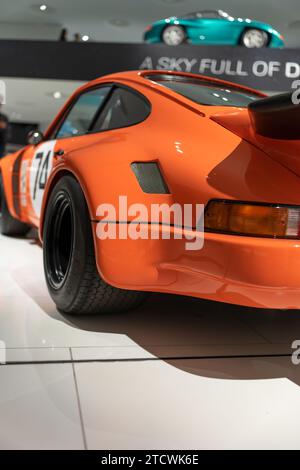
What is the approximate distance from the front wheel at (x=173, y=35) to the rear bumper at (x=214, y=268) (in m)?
6.28

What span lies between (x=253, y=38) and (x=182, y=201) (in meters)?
6.38

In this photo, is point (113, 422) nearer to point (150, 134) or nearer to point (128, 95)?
point (150, 134)

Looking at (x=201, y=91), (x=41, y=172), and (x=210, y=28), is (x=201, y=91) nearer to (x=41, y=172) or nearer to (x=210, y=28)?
(x=41, y=172)

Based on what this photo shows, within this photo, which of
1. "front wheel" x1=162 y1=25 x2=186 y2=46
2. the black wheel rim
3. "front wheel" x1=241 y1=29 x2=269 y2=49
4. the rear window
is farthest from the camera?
"front wheel" x1=162 y1=25 x2=186 y2=46

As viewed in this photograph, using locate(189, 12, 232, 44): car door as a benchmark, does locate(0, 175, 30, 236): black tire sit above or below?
below

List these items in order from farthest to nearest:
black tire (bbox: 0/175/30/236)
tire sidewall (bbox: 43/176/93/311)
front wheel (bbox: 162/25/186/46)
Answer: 1. front wheel (bbox: 162/25/186/46)
2. black tire (bbox: 0/175/30/236)
3. tire sidewall (bbox: 43/176/93/311)

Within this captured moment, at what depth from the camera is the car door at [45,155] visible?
264cm

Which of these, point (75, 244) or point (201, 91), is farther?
point (201, 91)

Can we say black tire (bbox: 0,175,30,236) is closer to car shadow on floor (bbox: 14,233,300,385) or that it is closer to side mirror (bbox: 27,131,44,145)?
side mirror (bbox: 27,131,44,145)

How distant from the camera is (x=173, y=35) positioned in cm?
717

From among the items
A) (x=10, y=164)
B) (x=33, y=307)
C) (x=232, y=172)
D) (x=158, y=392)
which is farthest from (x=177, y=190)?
(x=10, y=164)
